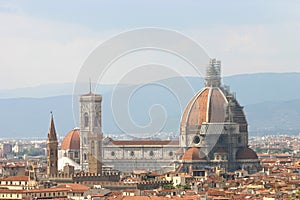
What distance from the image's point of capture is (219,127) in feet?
387

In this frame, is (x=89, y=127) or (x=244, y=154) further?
(x=89, y=127)

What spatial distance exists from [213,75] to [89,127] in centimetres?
1389

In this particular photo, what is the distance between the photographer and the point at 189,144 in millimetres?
118812

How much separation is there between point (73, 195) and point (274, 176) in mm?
30920

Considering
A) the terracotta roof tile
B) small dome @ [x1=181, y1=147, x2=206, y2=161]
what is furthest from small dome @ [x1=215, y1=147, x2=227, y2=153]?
the terracotta roof tile

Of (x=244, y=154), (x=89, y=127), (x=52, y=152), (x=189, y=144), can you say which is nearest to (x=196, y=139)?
(x=189, y=144)

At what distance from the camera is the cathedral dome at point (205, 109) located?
4675 inches

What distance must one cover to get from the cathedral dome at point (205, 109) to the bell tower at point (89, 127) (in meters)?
8.82

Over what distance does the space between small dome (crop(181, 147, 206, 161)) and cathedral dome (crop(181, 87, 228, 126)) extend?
12.1 feet

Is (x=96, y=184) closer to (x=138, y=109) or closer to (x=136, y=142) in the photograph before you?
(x=136, y=142)

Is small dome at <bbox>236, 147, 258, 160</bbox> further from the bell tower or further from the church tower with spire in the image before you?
the church tower with spire

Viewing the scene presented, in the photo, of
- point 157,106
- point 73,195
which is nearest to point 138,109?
point 157,106

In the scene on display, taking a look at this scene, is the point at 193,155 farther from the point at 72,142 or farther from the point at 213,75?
the point at 72,142

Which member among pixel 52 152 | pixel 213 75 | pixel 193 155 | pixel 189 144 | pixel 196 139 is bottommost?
pixel 52 152
